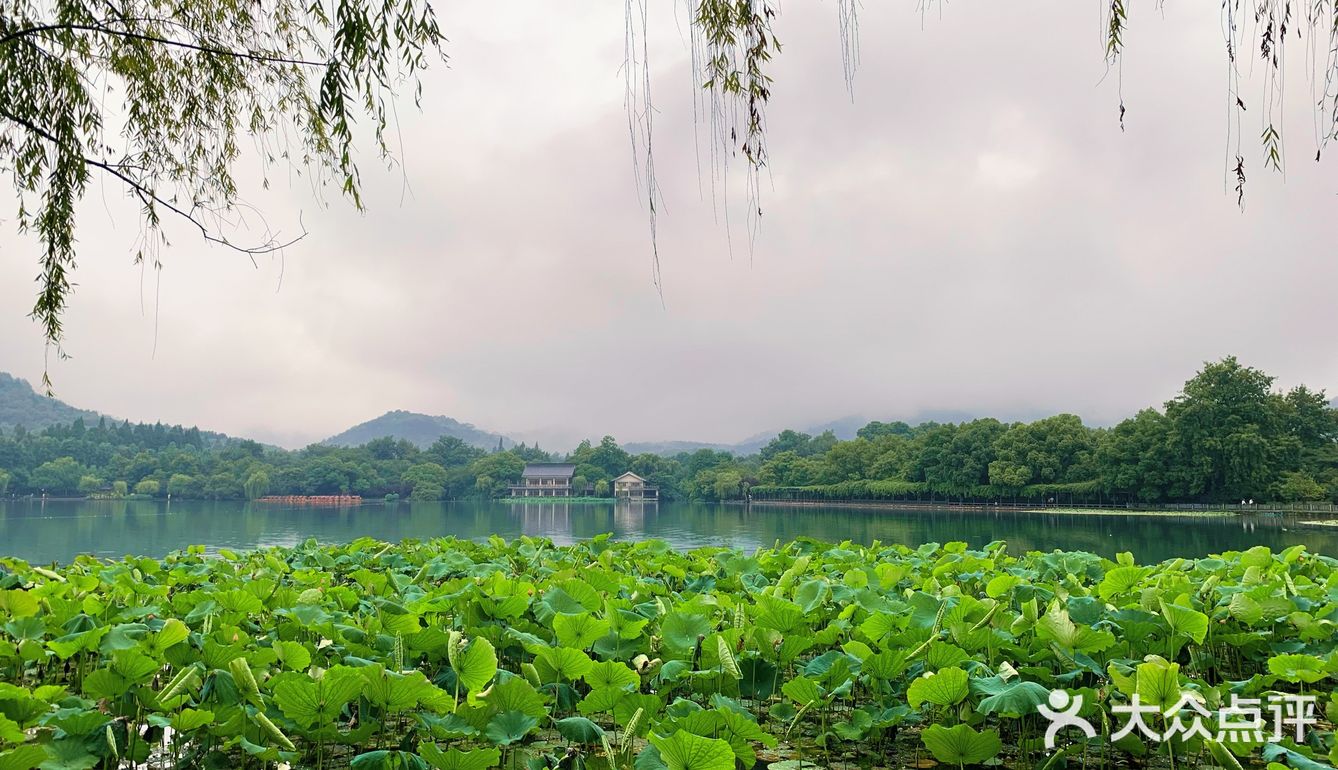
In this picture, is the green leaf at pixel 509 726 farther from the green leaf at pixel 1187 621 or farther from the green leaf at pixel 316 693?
the green leaf at pixel 1187 621

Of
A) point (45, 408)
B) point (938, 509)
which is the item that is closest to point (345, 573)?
point (938, 509)

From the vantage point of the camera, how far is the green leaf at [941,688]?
1.27 metres

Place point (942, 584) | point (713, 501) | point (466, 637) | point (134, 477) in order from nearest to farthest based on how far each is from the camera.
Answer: point (466, 637) < point (942, 584) < point (134, 477) < point (713, 501)

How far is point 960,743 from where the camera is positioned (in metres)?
1.25

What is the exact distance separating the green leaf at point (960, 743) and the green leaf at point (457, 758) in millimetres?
684

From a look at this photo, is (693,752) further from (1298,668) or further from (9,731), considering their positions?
(1298,668)

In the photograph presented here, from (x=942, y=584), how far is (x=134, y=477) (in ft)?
219

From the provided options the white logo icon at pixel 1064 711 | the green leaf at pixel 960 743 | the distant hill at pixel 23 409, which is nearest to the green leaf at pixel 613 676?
the green leaf at pixel 960 743

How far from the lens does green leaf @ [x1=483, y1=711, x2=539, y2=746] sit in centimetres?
121

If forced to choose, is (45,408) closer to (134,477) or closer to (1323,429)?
(134,477)

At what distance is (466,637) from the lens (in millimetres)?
1688

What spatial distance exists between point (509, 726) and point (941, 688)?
71cm

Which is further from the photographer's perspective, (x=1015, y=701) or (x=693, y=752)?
(x=1015, y=701)

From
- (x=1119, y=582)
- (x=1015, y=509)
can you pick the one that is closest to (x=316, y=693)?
(x=1119, y=582)
